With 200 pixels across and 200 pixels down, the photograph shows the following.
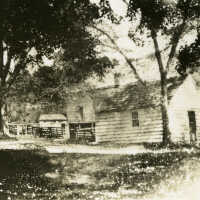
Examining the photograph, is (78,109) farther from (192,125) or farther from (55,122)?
(192,125)

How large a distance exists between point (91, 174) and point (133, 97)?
60.6ft

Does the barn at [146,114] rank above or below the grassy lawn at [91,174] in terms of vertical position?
above

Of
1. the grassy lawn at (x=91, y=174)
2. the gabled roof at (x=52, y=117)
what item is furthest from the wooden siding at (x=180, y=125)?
the gabled roof at (x=52, y=117)

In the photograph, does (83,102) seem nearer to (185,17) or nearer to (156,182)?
A: (185,17)

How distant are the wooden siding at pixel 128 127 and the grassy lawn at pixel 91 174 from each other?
11.9 m

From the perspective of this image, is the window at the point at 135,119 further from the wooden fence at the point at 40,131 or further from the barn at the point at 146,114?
the wooden fence at the point at 40,131

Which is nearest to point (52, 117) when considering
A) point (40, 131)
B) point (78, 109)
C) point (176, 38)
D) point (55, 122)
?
point (55, 122)

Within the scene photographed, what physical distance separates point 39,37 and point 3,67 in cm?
1631

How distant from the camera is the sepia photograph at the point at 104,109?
51.7ft

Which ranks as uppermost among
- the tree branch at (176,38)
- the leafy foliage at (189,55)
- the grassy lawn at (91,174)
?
the tree branch at (176,38)

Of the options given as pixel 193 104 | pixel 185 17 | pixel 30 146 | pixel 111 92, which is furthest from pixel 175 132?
pixel 30 146

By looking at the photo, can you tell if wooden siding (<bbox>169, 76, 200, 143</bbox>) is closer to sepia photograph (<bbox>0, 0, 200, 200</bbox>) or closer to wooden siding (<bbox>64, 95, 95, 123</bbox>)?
sepia photograph (<bbox>0, 0, 200, 200</bbox>)

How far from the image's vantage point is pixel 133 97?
38.8 m

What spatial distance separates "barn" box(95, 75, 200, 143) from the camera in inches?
1436
